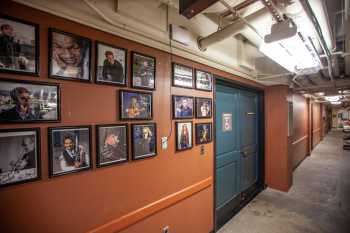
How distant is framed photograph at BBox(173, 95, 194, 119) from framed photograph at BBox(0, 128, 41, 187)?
1.16 meters

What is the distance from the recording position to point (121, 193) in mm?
1396

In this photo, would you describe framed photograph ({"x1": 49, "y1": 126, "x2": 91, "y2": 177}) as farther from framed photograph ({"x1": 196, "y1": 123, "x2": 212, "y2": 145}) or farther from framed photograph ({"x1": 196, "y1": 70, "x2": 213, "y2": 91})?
framed photograph ({"x1": 196, "y1": 70, "x2": 213, "y2": 91})

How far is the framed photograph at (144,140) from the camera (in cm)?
147

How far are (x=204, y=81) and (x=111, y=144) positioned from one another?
4.57 feet

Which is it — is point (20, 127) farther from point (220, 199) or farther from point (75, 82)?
point (220, 199)

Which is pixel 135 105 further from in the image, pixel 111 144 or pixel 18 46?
pixel 18 46

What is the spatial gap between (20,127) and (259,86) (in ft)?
12.3

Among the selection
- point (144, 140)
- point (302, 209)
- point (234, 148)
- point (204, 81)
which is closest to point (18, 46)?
point (144, 140)

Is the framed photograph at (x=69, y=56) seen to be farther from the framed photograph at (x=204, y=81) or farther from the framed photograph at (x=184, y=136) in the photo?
the framed photograph at (x=204, y=81)

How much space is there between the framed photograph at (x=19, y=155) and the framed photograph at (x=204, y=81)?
1.64 metres

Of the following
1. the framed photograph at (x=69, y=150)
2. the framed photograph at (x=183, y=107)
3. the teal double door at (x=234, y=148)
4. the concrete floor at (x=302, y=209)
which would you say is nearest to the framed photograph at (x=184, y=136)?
the framed photograph at (x=183, y=107)

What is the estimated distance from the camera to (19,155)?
0.95 metres

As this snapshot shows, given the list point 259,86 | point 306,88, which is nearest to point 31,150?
point 259,86

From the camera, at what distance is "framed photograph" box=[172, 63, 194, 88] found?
182 cm
